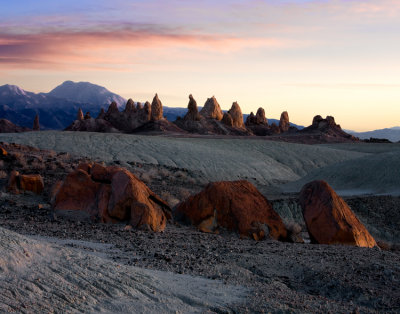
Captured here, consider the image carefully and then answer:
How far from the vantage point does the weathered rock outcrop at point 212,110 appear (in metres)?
106

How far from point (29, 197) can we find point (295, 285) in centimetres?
1067

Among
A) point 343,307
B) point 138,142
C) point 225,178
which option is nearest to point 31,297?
point 343,307

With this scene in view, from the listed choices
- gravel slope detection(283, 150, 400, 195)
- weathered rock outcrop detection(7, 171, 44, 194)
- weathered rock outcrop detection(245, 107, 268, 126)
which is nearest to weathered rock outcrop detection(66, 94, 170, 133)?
weathered rock outcrop detection(245, 107, 268, 126)

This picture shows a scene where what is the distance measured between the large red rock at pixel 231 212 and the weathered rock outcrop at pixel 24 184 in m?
5.32

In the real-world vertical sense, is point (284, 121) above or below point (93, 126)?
above

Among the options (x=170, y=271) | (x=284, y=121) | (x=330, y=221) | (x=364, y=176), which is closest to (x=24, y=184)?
(x=330, y=221)

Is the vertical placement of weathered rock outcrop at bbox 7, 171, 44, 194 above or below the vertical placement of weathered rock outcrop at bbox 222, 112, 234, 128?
below

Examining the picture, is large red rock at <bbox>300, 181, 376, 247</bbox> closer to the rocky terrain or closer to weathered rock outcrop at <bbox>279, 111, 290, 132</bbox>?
the rocky terrain

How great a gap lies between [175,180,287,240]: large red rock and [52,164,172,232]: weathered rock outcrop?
31.0 inches

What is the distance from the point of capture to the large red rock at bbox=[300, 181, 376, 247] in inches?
481

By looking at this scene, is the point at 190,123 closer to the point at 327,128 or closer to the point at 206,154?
the point at 327,128

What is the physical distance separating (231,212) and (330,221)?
257 cm

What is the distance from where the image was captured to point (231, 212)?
43.8 feet

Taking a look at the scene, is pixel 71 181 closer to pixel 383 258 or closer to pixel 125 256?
pixel 125 256
